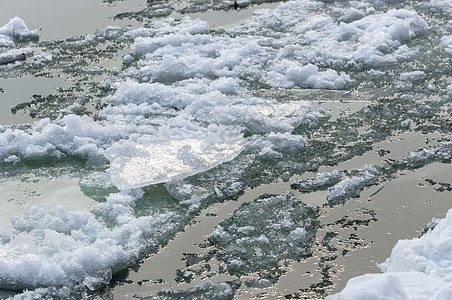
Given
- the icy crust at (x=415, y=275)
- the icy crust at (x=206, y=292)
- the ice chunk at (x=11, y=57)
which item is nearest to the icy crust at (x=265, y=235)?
the icy crust at (x=206, y=292)

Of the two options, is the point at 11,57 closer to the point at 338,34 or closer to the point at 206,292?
the point at 338,34

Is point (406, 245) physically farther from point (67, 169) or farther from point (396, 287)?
point (67, 169)

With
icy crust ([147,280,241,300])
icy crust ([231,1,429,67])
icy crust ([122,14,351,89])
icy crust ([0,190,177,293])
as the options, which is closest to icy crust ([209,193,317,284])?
icy crust ([147,280,241,300])

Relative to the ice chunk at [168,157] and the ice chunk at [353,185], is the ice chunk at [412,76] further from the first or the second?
the ice chunk at [168,157]

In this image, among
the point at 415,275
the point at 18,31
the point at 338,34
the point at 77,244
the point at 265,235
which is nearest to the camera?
the point at 415,275

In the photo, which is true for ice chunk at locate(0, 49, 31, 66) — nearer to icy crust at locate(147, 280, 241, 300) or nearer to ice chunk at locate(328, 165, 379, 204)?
ice chunk at locate(328, 165, 379, 204)

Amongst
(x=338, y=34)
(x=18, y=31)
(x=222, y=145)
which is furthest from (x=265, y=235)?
(x=18, y=31)
